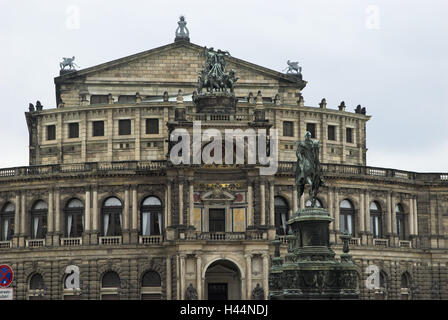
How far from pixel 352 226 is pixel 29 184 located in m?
29.0

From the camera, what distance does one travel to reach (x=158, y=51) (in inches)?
3607

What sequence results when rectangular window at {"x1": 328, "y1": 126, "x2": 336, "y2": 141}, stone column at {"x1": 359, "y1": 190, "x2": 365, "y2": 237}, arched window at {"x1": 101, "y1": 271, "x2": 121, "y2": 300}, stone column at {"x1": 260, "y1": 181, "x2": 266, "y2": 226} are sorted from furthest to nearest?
1. rectangular window at {"x1": 328, "y1": 126, "x2": 336, "y2": 141}
2. stone column at {"x1": 359, "y1": 190, "x2": 365, "y2": 237}
3. arched window at {"x1": 101, "y1": 271, "x2": 121, "y2": 300}
4. stone column at {"x1": 260, "y1": 181, "x2": 266, "y2": 226}

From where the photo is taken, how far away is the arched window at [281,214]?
260 ft

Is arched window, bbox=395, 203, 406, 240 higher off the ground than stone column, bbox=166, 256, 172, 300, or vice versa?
arched window, bbox=395, 203, 406, 240

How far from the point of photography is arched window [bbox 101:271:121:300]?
77938mm

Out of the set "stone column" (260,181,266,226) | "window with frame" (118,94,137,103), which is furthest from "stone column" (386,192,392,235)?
"window with frame" (118,94,137,103)

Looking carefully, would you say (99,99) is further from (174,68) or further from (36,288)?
(36,288)

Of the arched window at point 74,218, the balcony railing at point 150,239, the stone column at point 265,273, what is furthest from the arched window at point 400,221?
the arched window at point 74,218

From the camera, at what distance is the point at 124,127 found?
280 feet

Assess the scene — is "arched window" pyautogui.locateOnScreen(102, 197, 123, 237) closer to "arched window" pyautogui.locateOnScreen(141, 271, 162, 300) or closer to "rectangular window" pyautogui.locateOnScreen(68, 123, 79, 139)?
"arched window" pyautogui.locateOnScreen(141, 271, 162, 300)

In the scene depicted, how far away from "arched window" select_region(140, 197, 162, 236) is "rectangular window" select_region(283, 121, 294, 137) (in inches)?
571

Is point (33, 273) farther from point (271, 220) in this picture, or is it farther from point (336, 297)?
point (336, 297)

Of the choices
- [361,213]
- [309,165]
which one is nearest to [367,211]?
[361,213]
